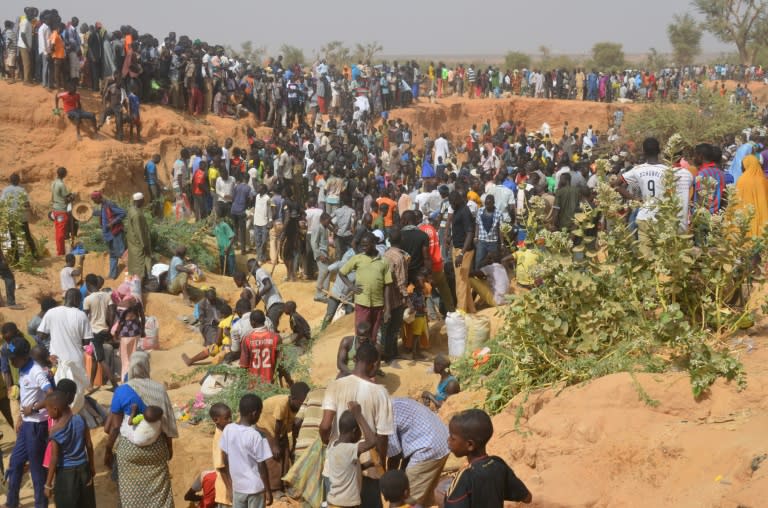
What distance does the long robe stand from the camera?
41.7 feet

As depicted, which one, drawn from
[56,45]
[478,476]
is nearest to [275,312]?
[478,476]

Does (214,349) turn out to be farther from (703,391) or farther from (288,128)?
(288,128)

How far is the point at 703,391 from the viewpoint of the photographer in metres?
5.75

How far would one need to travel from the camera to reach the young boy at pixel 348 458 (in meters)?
5.66

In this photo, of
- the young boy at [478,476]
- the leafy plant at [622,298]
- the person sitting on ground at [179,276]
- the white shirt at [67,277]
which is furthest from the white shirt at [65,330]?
the young boy at [478,476]

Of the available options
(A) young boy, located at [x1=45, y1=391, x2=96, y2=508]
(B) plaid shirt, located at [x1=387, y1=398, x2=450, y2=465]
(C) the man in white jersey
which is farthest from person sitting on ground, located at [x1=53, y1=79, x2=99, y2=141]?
(B) plaid shirt, located at [x1=387, y1=398, x2=450, y2=465]

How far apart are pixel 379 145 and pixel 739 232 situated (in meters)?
17.1

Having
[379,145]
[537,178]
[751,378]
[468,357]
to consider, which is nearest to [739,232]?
[751,378]

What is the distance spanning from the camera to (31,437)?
6895mm

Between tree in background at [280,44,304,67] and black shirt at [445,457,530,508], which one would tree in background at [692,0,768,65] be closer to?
tree in background at [280,44,304,67]

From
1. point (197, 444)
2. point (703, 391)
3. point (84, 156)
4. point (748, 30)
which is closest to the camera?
point (703, 391)

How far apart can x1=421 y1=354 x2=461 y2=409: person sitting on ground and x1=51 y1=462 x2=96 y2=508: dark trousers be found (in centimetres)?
297

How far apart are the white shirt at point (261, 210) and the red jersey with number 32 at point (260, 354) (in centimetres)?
610

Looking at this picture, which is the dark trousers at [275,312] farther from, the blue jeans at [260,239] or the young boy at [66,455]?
the blue jeans at [260,239]
